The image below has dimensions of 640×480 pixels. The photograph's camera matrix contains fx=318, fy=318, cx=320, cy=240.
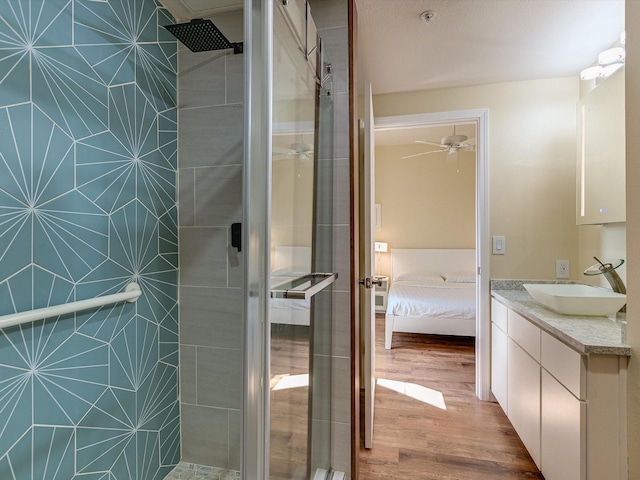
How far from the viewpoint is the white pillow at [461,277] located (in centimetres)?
448

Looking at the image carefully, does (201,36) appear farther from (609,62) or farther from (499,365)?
(499,365)

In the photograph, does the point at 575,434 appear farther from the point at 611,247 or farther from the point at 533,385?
the point at 611,247

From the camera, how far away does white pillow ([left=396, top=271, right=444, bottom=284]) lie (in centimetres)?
456

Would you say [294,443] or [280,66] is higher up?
[280,66]

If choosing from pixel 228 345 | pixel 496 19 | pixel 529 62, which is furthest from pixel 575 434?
pixel 529 62

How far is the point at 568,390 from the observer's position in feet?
4.37

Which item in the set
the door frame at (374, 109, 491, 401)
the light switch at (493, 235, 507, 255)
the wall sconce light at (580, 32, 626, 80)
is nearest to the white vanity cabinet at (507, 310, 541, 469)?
the door frame at (374, 109, 491, 401)

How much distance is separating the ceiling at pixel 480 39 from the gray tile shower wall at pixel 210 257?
0.90 m

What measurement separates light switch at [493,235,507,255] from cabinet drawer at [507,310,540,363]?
545 millimetres

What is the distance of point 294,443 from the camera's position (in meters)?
1.01

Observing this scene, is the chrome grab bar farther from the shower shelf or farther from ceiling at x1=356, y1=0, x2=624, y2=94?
ceiling at x1=356, y1=0, x2=624, y2=94

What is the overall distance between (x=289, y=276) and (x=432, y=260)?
4518 millimetres

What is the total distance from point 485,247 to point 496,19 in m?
1.46

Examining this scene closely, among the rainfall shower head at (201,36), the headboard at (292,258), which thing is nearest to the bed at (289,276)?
the headboard at (292,258)
